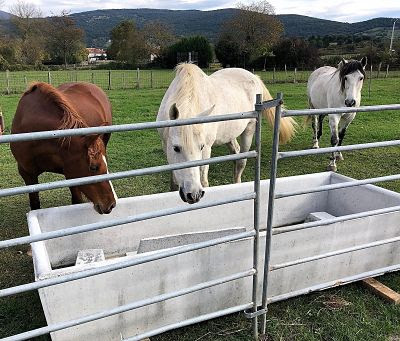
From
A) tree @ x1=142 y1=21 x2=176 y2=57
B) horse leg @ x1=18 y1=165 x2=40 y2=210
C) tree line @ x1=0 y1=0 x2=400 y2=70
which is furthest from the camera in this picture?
tree @ x1=142 y1=21 x2=176 y2=57

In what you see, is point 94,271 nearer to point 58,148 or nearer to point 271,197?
point 271,197

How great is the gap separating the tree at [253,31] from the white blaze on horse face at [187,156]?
34.5m

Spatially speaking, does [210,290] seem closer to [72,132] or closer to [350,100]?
[72,132]

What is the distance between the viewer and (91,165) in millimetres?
2598

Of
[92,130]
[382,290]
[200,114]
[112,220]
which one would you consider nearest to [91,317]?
[112,220]

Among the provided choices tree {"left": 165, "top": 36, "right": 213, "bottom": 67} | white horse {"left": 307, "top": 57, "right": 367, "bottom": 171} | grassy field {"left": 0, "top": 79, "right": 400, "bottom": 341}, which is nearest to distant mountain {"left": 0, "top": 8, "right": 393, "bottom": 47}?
tree {"left": 165, "top": 36, "right": 213, "bottom": 67}

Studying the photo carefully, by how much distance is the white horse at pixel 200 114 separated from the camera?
274 cm

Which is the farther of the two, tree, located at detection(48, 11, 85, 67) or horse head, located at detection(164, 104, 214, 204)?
tree, located at detection(48, 11, 85, 67)

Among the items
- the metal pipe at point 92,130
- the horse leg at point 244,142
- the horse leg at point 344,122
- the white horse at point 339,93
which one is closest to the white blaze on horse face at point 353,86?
the white horse at point 339,93

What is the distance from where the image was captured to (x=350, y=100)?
19.0 ft

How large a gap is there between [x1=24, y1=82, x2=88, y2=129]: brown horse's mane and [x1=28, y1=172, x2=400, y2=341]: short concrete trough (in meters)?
0.62

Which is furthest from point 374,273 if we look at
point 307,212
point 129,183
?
point 129,183

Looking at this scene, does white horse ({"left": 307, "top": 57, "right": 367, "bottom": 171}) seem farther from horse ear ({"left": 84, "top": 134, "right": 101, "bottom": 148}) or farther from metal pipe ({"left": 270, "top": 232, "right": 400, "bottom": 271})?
horse ear ({"left": 84, "top": 134, "right": 101, "bottom": 148})

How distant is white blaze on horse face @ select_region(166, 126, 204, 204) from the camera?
2695mm
